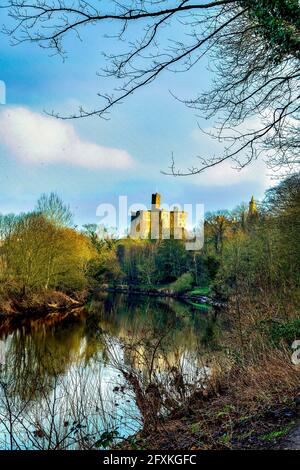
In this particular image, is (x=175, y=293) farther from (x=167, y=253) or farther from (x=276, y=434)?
(x=276, y=434)

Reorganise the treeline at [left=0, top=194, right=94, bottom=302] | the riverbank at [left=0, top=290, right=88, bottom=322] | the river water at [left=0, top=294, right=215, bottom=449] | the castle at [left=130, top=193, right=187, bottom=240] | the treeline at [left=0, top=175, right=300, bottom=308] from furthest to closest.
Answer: the castle at [left=130, top=193, right=187, bottom=240] → the treeline at [left=0, top=194, right=94, bottom=302] → the riverbank at [left=0, top=290, right=88, bottom=322] → the treeline at [left=0, top=175, right=300, bottom=308] → the river water at [left=0, top=294, right=215, bottom=449]

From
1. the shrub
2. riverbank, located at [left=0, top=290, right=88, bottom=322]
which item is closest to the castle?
the shrub

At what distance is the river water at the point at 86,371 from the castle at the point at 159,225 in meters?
25.4

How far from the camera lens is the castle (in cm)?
5100

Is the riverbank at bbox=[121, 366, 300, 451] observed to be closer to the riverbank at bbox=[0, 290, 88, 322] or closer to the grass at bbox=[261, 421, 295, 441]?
the grass at bbox=[261, 421, 295, 441]

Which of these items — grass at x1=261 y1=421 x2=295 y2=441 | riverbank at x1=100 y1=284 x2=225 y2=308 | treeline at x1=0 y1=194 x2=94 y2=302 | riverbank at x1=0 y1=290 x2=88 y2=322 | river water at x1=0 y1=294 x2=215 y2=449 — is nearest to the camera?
grass at x1=261 y1=421 x2=295 y2=441

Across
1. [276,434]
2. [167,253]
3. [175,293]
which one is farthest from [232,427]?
[167,253]

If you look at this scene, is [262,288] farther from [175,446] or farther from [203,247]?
[203,247]

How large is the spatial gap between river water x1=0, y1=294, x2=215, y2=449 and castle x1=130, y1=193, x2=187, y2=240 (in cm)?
2536

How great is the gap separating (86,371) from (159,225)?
146ft

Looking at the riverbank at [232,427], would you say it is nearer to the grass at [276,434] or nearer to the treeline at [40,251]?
the grass at [276,434]

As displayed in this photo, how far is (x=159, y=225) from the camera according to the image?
54.5 m

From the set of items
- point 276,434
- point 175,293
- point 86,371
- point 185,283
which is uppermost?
point 276,434
